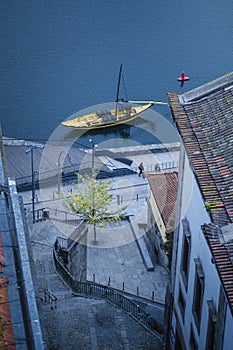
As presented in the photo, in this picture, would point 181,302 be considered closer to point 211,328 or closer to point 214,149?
point 211,328

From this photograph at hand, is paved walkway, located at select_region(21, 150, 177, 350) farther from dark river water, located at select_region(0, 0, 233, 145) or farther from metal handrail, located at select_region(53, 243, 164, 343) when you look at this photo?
dark river water, located at select_region(0, 0, 233, 145)

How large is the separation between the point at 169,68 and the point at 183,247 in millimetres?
57866

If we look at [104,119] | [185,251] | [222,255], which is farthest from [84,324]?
[104,119]

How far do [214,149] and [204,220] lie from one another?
2.28m

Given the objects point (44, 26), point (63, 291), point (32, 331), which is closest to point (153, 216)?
point (63, 291)

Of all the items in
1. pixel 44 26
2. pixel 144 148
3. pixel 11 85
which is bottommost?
pixel 144 148

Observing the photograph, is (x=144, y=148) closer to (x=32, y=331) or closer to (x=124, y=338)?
(x=124, y=338)

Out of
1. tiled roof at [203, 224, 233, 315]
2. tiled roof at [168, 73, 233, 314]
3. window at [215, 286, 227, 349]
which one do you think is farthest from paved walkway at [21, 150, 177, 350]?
window at [215, 286, 227, 349]

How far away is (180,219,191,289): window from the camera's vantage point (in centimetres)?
2317

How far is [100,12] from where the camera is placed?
92.9 m

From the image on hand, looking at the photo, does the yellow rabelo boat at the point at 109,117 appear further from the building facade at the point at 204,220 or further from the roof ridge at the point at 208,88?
the roof ridge at the point at 208,88

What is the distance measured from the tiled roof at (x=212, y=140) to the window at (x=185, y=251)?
339 cm

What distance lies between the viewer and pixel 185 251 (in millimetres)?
24141

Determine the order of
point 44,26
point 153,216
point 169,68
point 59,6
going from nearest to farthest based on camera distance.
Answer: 1. point 153,216
2. point 169,68
3. point 44,26
4. point 59,6
